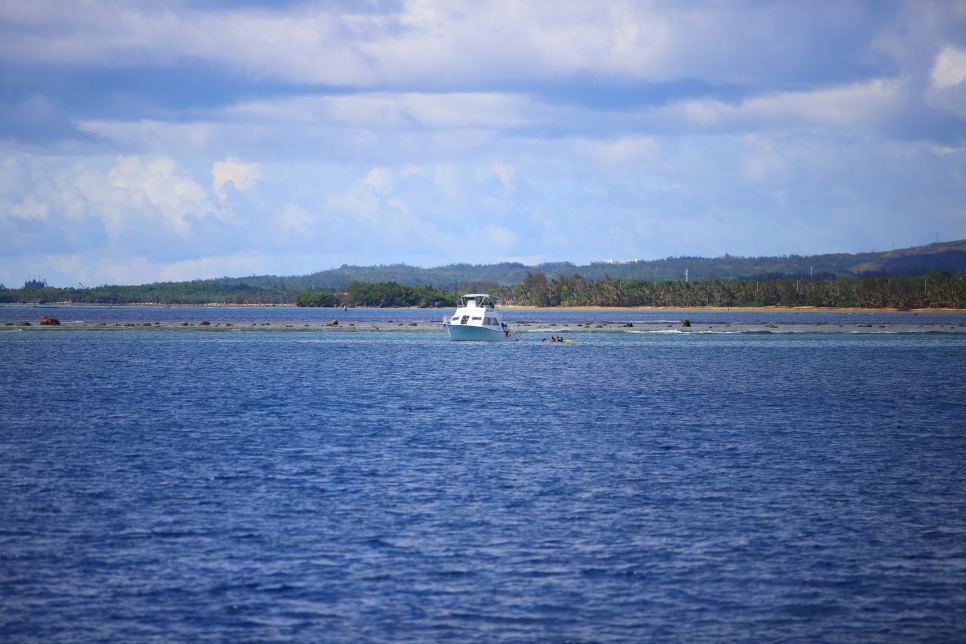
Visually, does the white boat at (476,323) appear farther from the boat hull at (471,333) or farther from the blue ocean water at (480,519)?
the blue ocean water at (480,519)

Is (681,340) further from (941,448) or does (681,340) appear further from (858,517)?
(858,517)

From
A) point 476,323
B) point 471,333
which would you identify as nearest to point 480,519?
point 476,323

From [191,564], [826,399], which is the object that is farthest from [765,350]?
[191,564]

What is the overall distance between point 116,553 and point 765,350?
106 metres

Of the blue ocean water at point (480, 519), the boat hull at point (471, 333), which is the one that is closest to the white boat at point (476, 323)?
the boat hull at point (471, 333)

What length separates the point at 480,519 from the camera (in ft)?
76.9

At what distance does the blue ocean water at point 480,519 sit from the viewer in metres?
16.5

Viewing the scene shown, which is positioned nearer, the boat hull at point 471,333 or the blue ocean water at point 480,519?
the blue ocean water at point 480,519

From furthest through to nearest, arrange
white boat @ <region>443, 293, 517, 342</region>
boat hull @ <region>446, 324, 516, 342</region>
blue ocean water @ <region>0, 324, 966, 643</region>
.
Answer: boat hull @ <region>446, 324, 516, 342</region> < white boat @ <region>443, 293, 517, 342</region> < blue ocean water @ <region>0, 324, 966, 643</region>

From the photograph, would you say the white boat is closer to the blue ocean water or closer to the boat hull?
the boat hull

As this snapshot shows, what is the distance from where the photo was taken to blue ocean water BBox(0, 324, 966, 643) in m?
16.5

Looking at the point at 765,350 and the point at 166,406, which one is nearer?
the point at 166,406

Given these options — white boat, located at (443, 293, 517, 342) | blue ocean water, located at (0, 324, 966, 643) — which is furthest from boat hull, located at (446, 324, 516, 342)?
blue ocean water, located at (0, 324, 966, 643)

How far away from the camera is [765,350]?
116 m
